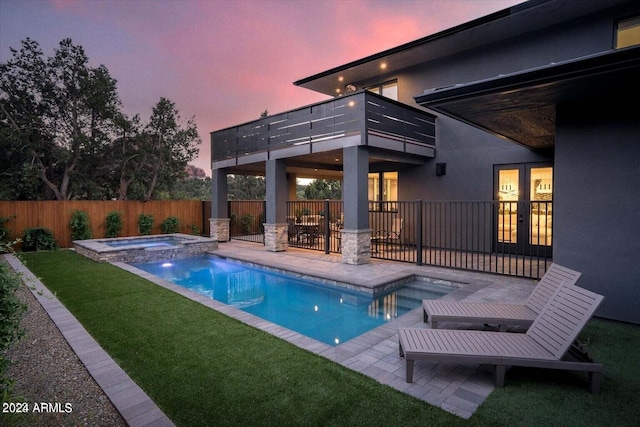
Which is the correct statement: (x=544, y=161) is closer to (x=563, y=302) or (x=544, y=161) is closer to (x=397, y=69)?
(x=397, y=69)

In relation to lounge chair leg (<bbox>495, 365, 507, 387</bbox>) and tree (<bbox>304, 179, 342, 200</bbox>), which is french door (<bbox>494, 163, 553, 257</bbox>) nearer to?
lounge chair leg (<bbox>495, 365, 507, 387</bbox>)

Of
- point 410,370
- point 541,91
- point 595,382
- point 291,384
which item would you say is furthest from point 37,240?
point 595,382

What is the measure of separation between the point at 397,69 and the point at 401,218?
611 centimetres

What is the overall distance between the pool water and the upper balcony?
171 inches

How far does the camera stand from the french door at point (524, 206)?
33.7ft

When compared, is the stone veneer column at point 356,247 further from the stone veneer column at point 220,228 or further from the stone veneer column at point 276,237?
the stone veneer column at point 220,228

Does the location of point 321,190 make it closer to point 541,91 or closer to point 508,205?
point 508,205

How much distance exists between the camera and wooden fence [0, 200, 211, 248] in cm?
1360

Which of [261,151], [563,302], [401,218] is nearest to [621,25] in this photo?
[401,218]

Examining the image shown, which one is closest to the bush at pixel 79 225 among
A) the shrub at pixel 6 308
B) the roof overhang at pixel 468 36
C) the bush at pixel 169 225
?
the bush at pixel 169 225

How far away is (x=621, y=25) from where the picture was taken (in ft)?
29.5

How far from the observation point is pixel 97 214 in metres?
15.4

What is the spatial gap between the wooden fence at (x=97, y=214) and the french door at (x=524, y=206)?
1424cm

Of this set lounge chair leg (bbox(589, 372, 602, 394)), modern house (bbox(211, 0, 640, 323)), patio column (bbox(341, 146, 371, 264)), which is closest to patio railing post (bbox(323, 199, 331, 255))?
modern house (bbox(211, 0, 640, 323))
